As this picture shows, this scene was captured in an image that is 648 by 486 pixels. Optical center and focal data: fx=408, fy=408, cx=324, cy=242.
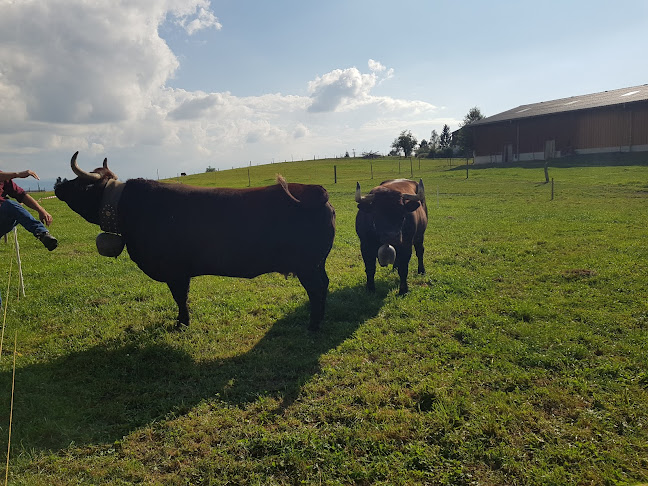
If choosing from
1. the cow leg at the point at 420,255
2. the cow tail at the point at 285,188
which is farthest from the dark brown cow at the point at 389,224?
the cow tail at the point at 285,188

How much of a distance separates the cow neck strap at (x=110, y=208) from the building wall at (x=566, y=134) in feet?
149

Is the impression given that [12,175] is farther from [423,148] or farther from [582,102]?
[423,148]

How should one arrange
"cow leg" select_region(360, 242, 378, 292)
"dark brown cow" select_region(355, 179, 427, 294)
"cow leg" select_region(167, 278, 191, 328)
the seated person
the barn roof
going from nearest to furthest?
the seated person < "cow leg" select_region(167, 278, 191, 328) < "dark brown cow" select_region(355, 179, 427, 294) < "cow leg" select_region(360, 242, 378, 292) < the barn roof

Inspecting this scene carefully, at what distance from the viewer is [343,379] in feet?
15.5

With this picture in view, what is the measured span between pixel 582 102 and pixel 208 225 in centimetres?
4982

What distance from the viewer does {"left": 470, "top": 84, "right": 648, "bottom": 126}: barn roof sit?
39031 mm

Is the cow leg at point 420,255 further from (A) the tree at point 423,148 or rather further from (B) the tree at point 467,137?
(A) the tree at point 423,148

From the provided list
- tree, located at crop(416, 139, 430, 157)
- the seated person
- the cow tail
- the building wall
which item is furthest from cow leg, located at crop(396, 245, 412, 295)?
tree, located at crop(416, 139, 430, 157)

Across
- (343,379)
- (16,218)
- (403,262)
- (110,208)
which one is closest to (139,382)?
(343,379)

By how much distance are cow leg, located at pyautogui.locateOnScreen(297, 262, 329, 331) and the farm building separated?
4330 cm

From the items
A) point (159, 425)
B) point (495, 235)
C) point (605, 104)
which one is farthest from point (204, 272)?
point (605, 104)

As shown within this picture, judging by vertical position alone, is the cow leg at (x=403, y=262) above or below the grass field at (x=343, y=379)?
above

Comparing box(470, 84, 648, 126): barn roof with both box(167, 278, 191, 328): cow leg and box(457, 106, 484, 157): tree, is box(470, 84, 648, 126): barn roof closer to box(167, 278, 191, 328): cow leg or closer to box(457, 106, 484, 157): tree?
box(457, 106, 484, 157): tree

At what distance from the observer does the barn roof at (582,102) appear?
128 ft
